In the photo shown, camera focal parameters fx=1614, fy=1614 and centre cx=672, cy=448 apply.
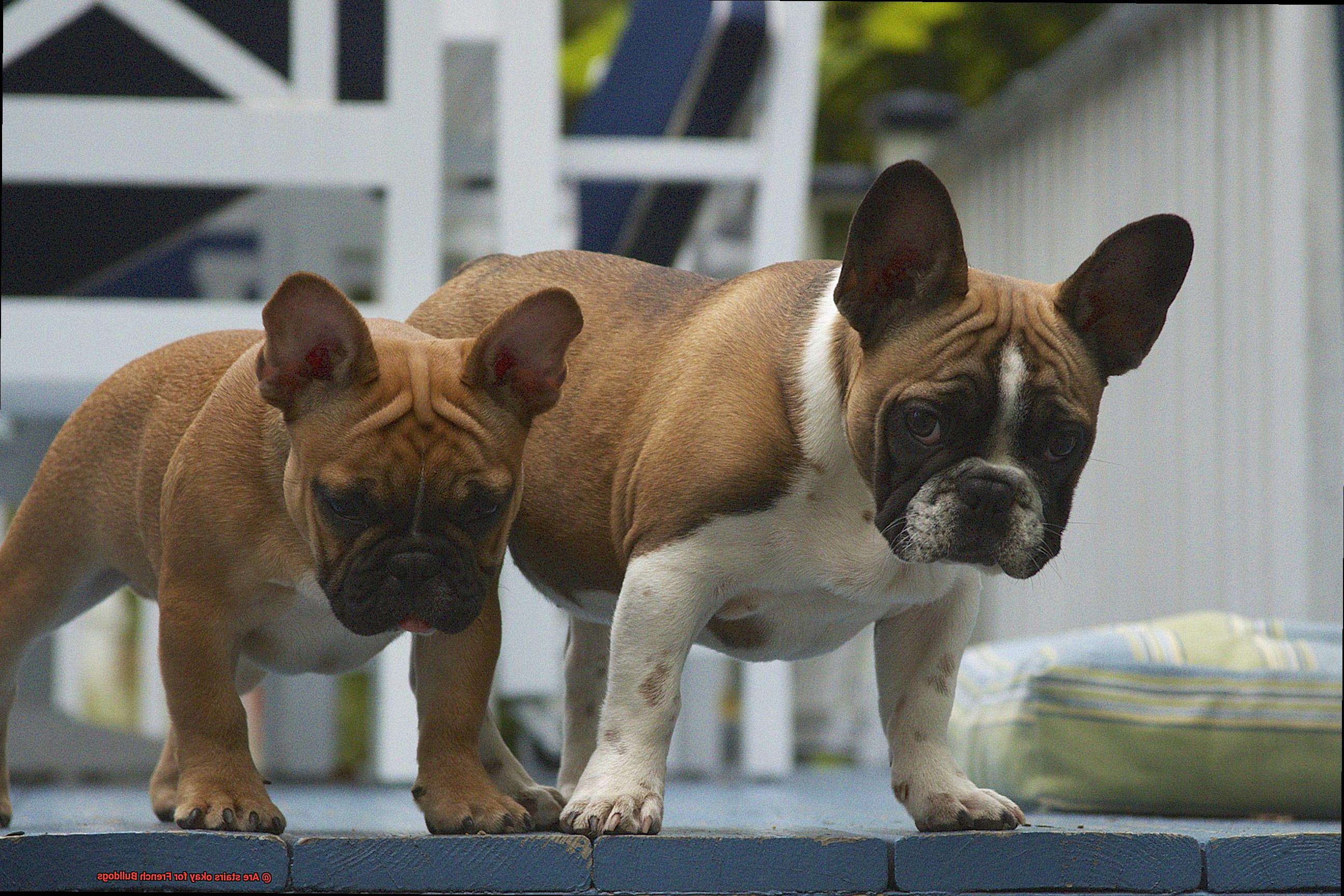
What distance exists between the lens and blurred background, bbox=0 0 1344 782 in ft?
15.7

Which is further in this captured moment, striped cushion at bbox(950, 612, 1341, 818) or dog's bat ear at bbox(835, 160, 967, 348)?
striped cushion at bbox(950, 612, 1341, 818)

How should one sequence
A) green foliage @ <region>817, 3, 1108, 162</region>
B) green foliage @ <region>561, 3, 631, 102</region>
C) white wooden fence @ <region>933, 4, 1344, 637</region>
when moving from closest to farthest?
white wooden fence @ <region>933, 4, 1344, 637</region>, green foliage @ <region>817, 3, 1108, 162</region>, green foliage @ <region>561, 3, 631, 102</region>

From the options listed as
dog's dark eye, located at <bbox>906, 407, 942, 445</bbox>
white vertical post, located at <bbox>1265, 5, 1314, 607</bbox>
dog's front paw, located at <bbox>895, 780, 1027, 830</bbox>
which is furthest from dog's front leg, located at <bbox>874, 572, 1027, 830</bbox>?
white vertical post, located at <bbox>1265, 5, 1314, 607</bbox>

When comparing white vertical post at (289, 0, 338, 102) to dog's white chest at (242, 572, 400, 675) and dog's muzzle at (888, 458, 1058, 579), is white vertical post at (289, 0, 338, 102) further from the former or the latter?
dog's muzzle at (888, 458, 1058, 579)

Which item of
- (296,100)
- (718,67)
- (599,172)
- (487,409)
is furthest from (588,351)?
(718,67)

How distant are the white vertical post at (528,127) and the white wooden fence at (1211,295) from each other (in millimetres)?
2090

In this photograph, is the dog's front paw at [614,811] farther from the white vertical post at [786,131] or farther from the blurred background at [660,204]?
the white vertical post at [786,131]

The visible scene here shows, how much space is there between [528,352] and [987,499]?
2.48 ft

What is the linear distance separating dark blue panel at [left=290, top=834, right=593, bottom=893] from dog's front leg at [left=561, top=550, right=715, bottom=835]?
13 centimetres

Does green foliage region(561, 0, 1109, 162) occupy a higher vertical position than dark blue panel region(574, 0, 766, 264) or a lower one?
higher

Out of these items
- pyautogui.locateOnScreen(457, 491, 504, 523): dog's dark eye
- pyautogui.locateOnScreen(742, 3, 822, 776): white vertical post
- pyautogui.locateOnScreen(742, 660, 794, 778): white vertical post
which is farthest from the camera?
pyautogui.locateOnScreen(742, 3, 822, 776): white vertical post

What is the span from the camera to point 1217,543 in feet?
21.2

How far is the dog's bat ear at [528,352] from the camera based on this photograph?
2.52m

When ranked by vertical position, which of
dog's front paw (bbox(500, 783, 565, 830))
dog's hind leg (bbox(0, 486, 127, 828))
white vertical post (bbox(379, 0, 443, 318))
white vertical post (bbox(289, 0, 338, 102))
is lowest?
dog's front paw (bbox(500, 783, 565, 830))
